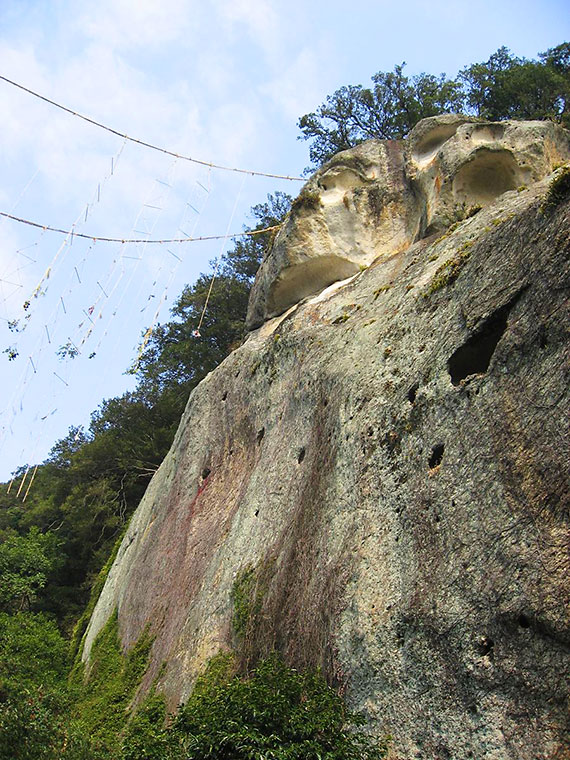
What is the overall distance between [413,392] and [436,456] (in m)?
1.14

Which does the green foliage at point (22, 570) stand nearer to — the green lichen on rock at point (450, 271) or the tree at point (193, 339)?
the tree at point (193, 339)

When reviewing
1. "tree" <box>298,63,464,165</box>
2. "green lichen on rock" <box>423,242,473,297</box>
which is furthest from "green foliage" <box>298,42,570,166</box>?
"green lichen on rock" <box>423,242,473,297</box>

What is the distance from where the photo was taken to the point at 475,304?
8.59m

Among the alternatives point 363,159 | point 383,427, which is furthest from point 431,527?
point 363,159

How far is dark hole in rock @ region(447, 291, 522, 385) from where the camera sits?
805 centimetres

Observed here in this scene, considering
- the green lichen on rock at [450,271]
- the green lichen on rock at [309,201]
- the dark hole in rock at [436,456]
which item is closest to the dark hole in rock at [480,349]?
the dark hole in rock at [436,456]

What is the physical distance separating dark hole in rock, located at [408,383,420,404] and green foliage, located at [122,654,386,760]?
3.44m

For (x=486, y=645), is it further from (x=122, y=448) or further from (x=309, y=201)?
(x=122, y=448)

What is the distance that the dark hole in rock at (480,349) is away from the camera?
317 inches

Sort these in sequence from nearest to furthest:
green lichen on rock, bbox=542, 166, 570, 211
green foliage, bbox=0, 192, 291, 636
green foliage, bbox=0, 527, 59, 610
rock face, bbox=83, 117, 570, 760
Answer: rock face, bbox=83, 117, 570, 760 < green lichen on rock, bbox=542, 166, 570, 211 < green foliage, bbox=0, 527, 59, 610 < green foliage, bbox=0, 192, 291, 636

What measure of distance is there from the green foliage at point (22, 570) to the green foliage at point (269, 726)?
652 inches

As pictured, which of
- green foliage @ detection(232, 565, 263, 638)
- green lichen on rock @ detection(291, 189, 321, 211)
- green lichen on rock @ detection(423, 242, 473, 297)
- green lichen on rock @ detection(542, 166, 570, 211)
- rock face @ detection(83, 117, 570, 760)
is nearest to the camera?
rock face @ detection(83, 117, 570, 760)

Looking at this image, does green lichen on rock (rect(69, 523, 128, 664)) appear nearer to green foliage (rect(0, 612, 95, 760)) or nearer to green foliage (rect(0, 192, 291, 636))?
green foliage (rect(0, 612, 95, 760))

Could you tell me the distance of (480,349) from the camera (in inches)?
331
